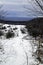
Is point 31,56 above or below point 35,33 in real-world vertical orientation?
above

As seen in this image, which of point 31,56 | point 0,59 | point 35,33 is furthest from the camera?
point 35,33

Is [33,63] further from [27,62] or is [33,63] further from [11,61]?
[11,61]

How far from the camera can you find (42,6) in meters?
6.32

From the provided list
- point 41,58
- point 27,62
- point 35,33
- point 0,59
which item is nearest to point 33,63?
point 27,62

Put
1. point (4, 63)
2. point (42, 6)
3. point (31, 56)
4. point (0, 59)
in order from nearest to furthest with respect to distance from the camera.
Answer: point (42, 6) → point (4, 63) → point (0, 59) → point (31, 56)

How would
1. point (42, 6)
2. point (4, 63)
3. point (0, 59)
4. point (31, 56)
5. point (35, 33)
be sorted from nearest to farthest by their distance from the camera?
point (42, 6) → point (4, 63) → point (0, 59) → point (31, 56) → point (35, 33)

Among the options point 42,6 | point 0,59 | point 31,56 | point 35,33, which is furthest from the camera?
point 35,33

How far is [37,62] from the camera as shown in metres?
8.77

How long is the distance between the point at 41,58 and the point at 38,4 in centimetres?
375

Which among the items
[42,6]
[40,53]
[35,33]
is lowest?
[35,33]

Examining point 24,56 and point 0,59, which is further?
point 24,56

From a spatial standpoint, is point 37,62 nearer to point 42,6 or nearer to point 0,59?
point 0,59

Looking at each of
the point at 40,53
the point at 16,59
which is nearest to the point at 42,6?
the point at 16,59

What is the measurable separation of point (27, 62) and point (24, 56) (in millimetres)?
1491
